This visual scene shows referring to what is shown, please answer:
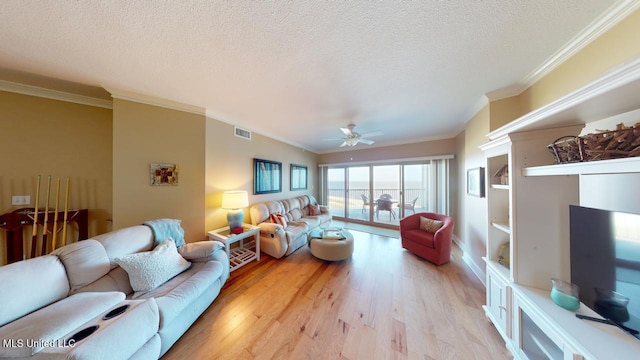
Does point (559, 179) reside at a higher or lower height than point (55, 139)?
lower

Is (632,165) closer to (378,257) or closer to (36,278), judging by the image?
(378,257)

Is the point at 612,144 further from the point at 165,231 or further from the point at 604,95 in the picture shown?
the point at 165,231

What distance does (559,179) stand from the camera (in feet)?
4.05

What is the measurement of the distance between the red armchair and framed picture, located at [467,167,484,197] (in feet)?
1.88

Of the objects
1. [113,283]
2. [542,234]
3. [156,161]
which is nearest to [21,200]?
[156,161]

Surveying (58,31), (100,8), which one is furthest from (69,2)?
(58,31)

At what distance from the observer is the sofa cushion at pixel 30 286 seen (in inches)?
39.4

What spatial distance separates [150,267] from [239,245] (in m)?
1.75

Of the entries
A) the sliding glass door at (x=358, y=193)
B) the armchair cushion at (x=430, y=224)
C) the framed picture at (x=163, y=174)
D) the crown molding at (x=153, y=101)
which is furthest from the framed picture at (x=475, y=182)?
the framed picture at (x=163, y=174)

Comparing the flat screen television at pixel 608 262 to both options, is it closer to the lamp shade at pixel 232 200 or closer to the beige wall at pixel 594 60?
the beige wall at pixel 594 60

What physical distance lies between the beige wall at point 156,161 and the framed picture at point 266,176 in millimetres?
1027

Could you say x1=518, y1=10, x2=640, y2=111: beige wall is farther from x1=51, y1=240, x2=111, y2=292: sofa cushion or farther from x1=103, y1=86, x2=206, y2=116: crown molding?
x1=103, y1=86, x2=206, y2=116: crown molding

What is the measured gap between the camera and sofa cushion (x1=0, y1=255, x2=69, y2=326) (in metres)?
1.00

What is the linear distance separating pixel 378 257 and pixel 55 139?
4.90 meters
